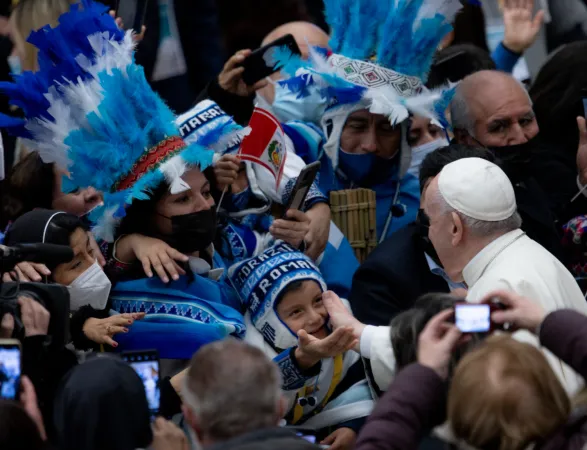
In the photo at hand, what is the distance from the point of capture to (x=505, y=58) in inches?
299

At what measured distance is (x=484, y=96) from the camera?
6465 millimetres

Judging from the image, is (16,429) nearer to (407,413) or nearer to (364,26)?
(407,413)

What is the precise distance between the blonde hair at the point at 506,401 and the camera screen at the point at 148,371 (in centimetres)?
127

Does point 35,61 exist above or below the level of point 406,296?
above

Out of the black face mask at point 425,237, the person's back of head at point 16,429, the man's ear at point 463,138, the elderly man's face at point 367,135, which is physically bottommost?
the black face mask at point 425,237

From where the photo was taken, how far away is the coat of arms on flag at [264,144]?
5855mm

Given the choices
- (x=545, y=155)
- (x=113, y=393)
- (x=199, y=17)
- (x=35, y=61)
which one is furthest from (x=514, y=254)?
(x=199, y=17)

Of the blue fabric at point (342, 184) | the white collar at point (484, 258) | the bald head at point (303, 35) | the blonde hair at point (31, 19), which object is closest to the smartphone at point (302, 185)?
the blue fabric at point (342, 184)

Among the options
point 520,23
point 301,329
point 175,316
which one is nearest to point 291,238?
point 301,329

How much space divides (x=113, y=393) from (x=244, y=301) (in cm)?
169

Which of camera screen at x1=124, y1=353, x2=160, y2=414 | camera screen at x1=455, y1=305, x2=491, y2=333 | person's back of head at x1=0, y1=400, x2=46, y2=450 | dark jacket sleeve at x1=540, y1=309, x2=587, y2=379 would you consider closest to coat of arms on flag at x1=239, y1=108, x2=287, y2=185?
camera screen at x1=124, y1=353, x2=160, y2=414

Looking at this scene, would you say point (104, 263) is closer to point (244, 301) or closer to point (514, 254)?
point (244, 301)

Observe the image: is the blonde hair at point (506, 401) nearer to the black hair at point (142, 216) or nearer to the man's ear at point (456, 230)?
the man's ear at point (456, 230)

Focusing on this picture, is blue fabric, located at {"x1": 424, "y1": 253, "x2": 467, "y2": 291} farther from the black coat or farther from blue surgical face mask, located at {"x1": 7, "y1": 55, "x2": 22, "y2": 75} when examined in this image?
blue surgical face mask, located at {"x1": 7, "y1": 55, "x2": 22, "y2": 75}
